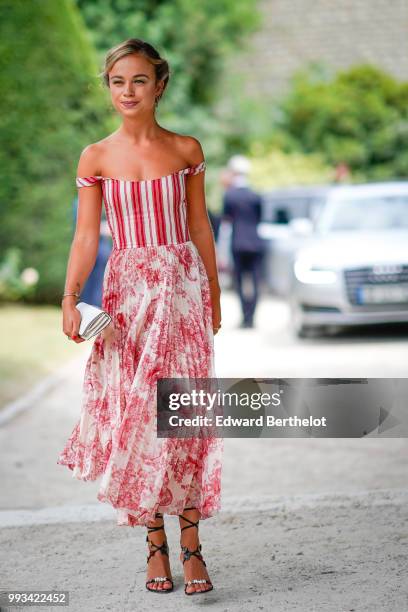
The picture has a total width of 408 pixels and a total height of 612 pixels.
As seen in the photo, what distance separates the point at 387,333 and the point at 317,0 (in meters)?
26.9

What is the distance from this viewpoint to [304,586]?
440 cm

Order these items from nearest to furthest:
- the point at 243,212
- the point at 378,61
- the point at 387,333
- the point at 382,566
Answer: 1. the point at 382,566
2. the point at 387,333
3. the point at 243,212
4. the point at 378,61

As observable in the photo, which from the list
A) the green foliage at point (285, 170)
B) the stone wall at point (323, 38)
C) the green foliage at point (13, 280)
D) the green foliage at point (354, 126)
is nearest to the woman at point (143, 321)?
the green foliage at point (13, 280)

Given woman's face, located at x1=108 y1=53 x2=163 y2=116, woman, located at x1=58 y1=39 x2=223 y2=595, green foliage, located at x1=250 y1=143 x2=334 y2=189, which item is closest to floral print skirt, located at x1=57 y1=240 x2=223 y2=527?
woman, located at x1=58 y1=39 x2=223 y2=595

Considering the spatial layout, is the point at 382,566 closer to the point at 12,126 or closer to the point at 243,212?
the point at 12,126

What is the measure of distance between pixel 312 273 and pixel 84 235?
8.88 metres

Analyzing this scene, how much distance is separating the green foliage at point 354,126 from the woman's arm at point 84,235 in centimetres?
2659

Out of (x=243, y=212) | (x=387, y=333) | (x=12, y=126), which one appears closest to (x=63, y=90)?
(x=243, y=212)

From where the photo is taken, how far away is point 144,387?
4289 mm

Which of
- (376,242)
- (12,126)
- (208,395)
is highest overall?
(12,126)

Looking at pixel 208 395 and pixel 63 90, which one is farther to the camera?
pixel 63 90

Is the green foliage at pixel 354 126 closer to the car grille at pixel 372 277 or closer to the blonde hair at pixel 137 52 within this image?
the car grille at pixel 372 277

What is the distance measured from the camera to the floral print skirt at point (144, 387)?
4285 mm

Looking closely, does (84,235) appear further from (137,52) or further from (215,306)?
(137,52)
